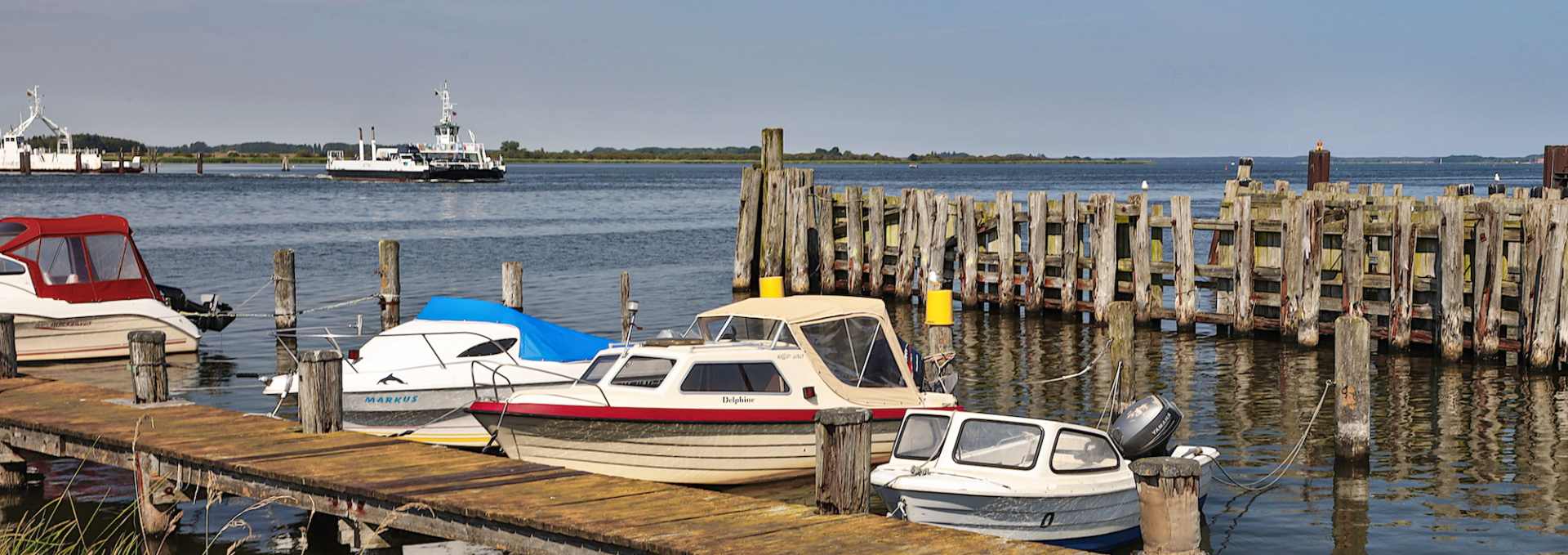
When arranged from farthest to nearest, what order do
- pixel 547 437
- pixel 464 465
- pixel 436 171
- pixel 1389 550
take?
pixel 436 171 → pixel 547 437 → pixel 1389 550 → pixel 464 465

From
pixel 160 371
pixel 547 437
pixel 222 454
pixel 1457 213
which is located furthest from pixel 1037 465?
pixel 1457 213

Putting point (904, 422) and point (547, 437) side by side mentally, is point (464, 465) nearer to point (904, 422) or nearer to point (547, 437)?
point (547, 437)

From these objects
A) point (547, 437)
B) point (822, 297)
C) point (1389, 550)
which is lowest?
point (1389, 550)

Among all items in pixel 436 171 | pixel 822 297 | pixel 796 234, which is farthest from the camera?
pixel 436 171

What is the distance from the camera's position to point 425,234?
54312mm

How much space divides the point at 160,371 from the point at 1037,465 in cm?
876

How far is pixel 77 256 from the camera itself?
21.4 m

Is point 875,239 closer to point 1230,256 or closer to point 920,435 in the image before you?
point 1230,256

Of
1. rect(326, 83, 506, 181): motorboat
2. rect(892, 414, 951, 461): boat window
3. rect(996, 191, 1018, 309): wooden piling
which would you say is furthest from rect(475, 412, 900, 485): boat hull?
rect(326, 83, 506, 181): motorboat

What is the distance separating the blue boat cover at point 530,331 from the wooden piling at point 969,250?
422 inches

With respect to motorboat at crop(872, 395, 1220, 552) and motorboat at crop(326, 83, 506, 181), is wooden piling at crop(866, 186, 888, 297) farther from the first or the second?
motorboat at crop(326, 83, 506, 181)

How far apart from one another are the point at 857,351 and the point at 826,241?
1500 centimetres

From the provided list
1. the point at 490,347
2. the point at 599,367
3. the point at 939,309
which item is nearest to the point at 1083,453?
the point at 599,367

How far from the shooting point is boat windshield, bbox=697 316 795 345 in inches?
531
